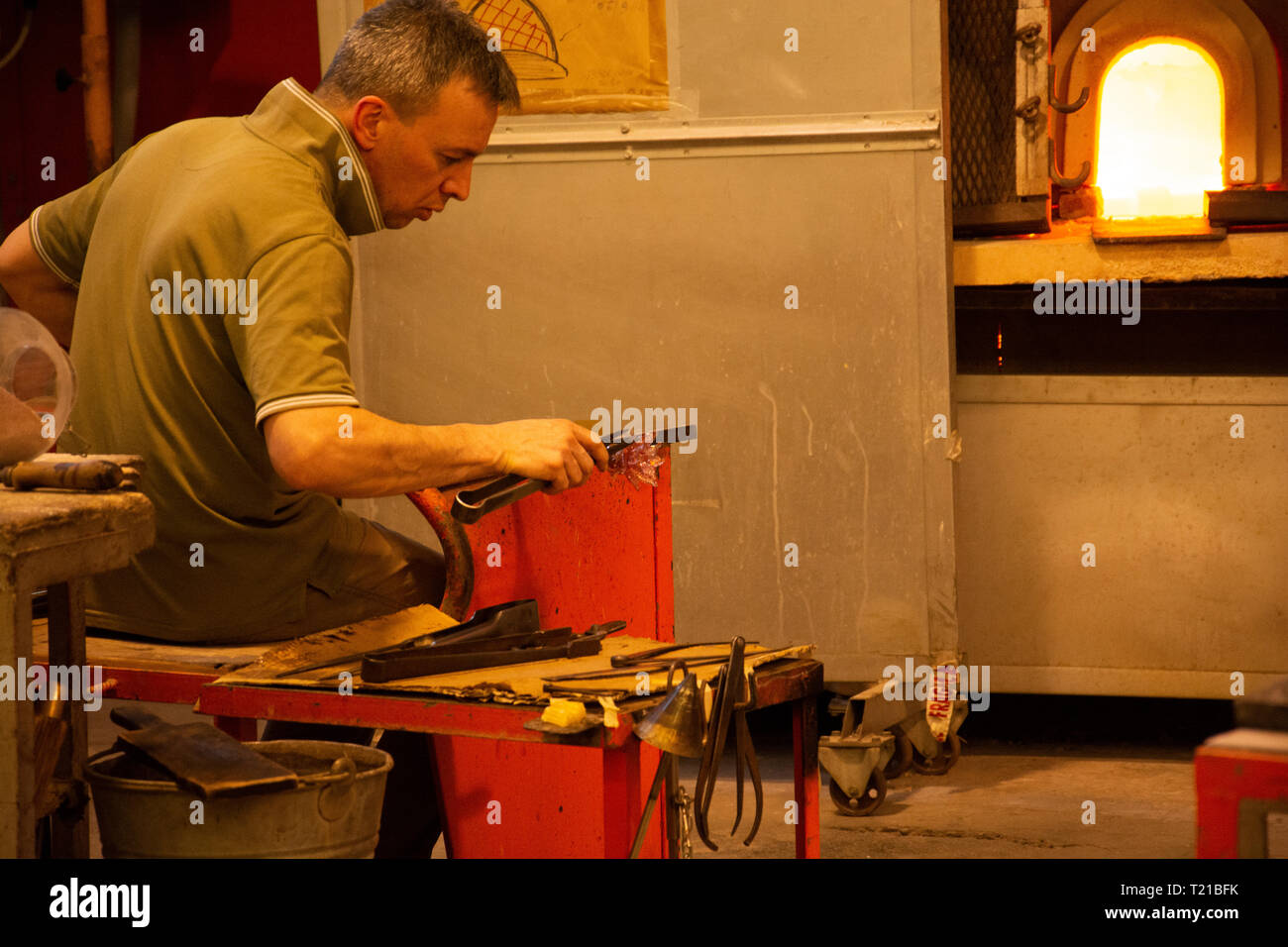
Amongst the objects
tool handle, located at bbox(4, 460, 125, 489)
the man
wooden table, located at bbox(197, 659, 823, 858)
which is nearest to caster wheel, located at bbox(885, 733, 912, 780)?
wooden table, located at bbox(197, 659, 823, 858)

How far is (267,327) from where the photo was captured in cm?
204

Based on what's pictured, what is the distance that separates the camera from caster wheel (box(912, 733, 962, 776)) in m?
3.81

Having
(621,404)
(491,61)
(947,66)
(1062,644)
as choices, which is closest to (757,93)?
(947,66)

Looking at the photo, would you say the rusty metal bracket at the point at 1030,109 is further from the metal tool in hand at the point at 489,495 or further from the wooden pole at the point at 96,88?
the wooden pole at the point at 96,88

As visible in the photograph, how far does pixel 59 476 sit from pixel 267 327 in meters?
0.37

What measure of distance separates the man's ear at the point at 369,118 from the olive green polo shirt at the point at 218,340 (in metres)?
0.02

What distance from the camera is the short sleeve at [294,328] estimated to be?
2008 millimetres

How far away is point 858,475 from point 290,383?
195cm

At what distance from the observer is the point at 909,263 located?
3.58 meters

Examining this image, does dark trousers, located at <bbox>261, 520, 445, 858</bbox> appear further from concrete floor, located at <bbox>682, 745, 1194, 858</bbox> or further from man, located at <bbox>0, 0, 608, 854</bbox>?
concrete floor, located at <bbox>682, 745, 1194, 858</bbox>

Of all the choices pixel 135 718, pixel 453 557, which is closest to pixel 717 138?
pixel 453 557

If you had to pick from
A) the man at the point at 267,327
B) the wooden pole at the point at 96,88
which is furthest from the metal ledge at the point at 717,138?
the wooden pole at the point at 96,88

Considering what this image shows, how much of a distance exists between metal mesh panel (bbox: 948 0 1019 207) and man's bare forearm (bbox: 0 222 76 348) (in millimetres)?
2272

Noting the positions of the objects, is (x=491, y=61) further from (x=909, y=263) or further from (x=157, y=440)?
(x=909, y=263)
